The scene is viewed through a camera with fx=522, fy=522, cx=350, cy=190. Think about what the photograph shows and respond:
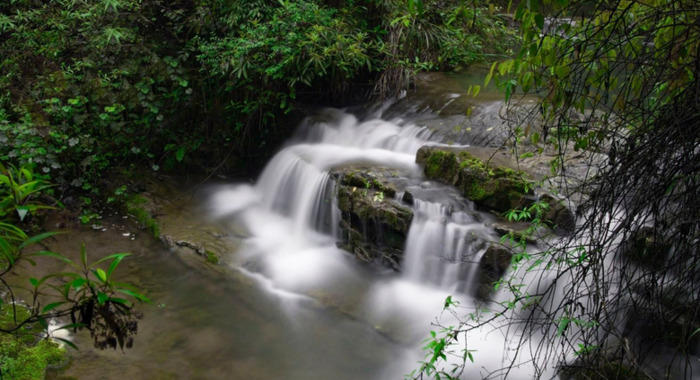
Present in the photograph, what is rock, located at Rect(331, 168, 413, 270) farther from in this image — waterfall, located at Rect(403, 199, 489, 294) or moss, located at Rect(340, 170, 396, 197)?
waterfall, located at Rect(403, 199, 489, 294)

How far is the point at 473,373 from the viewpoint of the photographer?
435 centimetres

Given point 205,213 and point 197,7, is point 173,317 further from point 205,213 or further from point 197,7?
point 197,7

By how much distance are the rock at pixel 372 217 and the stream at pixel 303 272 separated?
0.12m

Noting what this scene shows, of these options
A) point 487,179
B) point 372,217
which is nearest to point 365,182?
point 372,217

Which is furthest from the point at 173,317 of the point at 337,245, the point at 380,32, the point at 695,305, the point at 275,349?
the point at 380,32

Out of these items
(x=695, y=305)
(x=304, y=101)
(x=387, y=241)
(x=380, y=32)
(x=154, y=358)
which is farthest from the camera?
(x=304, y=101)

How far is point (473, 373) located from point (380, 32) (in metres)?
5.36

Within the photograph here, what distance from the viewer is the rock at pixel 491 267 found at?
193 inches

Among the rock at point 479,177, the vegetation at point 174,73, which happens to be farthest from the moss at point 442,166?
the vegetation at point 174,73

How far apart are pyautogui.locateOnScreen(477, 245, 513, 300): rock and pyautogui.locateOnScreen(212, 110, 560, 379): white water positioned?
116 mm

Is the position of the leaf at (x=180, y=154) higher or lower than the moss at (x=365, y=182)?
lower

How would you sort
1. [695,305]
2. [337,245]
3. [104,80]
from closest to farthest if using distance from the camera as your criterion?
[695,305] < [337,245] < [104,80]

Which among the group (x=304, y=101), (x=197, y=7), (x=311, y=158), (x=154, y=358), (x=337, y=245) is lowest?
(x=154, y=358)

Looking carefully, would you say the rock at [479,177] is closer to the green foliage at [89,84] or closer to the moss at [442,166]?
the moss at [442,166]
